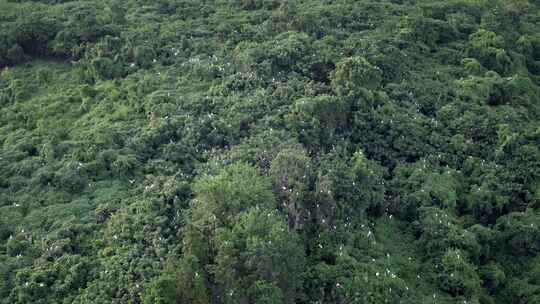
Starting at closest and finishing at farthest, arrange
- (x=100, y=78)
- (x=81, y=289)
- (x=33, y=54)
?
(x=81, y=289) → (x=100, y=78) → (x=33, y=54)

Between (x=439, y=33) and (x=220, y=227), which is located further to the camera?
(x=439, y=33)

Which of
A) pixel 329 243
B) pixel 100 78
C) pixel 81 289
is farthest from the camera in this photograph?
pixel 100 78

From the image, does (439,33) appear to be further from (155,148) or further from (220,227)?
(220,227)

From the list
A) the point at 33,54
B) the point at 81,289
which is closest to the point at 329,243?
the point at 81,289

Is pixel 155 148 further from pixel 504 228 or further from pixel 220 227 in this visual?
pixel 504 228

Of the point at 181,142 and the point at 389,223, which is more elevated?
the point at 181,142

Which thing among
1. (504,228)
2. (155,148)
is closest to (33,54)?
(155,148)

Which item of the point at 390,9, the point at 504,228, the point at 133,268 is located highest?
the point at 390,9
